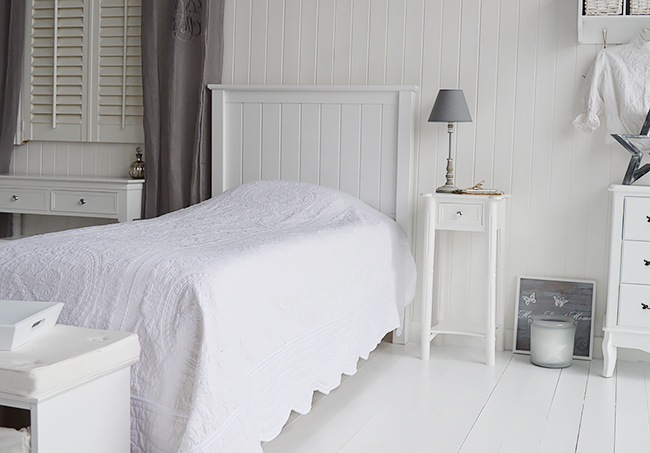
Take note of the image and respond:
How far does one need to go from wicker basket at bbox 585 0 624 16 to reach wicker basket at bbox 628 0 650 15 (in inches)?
1.7

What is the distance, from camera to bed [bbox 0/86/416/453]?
5.13 feet

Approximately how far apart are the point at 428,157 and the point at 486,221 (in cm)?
53

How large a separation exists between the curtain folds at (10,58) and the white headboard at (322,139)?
1261mm

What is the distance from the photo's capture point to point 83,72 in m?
3.87

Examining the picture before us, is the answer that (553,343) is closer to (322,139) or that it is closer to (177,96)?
(322,139)

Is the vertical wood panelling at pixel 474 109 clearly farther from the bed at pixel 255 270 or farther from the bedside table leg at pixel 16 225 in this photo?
the bedside table leg at pixel 16 225

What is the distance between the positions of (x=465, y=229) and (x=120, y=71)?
84.8 inches

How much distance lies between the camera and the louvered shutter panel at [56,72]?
3.88 m

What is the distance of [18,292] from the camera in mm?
1792

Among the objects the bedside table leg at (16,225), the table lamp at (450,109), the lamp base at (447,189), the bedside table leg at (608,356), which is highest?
the table lamp at (450,109)

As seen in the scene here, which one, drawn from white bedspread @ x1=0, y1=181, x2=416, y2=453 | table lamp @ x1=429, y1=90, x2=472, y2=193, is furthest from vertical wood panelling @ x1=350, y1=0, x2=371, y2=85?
white bedspread @ x1=0, y1=181, x2=416, y2=453

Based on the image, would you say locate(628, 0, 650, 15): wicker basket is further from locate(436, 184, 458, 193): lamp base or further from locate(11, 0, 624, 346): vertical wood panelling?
locate(436, 184, 458, 193): lamp base

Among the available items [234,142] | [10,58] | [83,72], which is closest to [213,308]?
[234,142]

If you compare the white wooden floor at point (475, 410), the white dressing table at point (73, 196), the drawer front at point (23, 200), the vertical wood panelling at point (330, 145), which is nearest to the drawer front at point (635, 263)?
the white wooden floor at point (475, 410)
